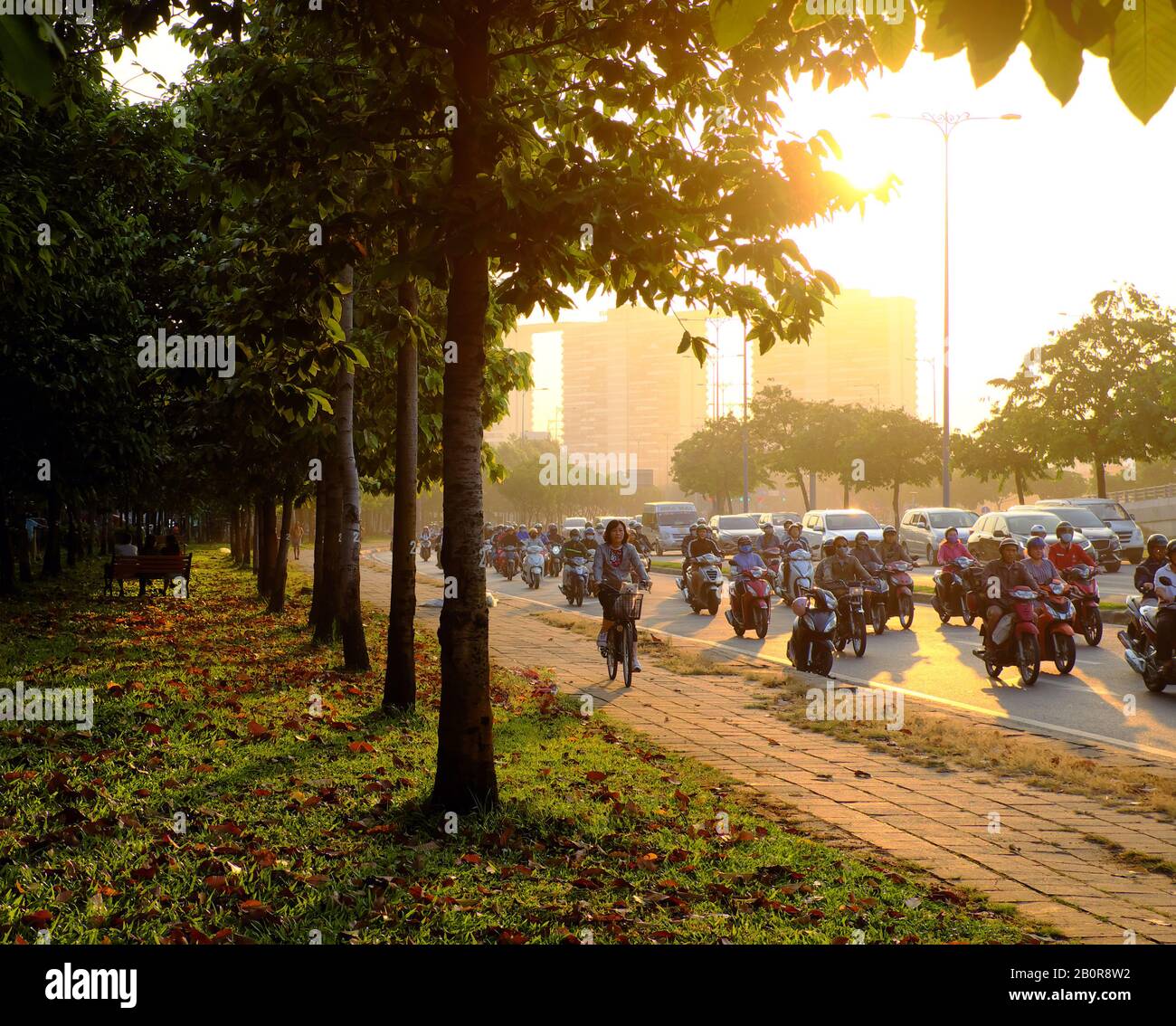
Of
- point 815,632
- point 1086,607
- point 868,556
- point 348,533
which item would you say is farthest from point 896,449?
point 348,533

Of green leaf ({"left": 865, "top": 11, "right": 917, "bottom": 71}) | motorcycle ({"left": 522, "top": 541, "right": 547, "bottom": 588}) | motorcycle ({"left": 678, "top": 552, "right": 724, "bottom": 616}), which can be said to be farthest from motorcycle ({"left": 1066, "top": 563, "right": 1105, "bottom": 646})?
motorcycle ({"left": 522, "top": 541, "right": 547, "bottom": 588})

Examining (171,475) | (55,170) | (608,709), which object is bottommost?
(608,709)

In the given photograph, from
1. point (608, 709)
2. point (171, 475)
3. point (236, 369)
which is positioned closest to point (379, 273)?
point (608, 709)

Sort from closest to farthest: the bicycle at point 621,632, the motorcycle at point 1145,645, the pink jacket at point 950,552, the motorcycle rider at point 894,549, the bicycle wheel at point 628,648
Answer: the motorcycle at point 1145,645, the bicycle wheel at point 628,648, the bicycle at point 621,632, the motorcycle rider at point 894,549, the pink jacket at point 950,552

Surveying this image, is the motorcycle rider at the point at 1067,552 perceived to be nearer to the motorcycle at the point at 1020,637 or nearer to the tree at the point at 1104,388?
the motorcycle at the point at 1020,637

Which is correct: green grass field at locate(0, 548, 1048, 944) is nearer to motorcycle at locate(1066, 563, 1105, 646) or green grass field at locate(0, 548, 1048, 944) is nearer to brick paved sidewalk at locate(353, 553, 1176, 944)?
brick paved sidewalk at locate(353, 553, 1176, 944)

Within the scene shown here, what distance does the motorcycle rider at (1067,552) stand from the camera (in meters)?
17.3

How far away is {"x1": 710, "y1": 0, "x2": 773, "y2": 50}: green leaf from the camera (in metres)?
2.24

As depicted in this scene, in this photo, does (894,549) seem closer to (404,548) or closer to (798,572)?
(798,572)

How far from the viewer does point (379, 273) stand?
5.64 metres

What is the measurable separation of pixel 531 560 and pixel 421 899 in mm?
29705

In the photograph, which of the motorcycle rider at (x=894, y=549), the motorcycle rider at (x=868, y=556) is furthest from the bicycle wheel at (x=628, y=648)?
the motorcycle rider at (x=894, y=549)

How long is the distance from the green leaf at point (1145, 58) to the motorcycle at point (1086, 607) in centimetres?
1533
